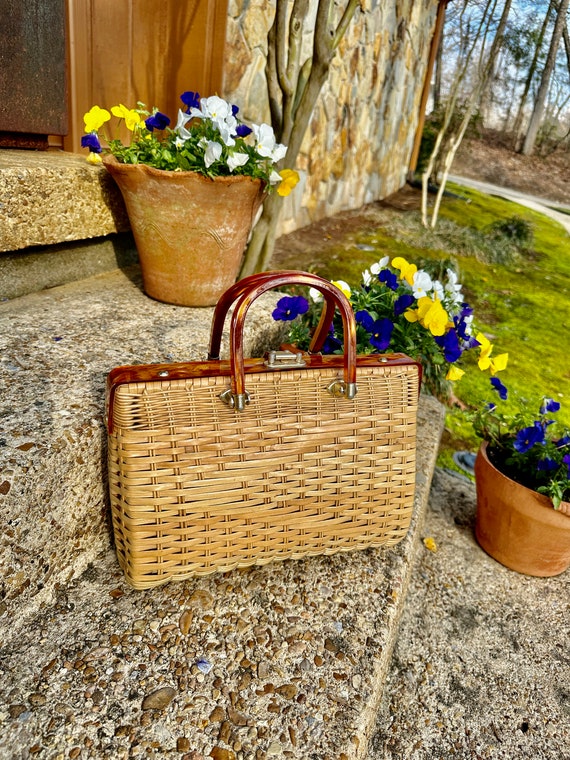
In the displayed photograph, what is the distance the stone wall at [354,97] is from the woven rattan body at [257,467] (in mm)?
2065

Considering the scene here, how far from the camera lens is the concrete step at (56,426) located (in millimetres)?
1011

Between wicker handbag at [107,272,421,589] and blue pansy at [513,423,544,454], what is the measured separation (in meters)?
0.54

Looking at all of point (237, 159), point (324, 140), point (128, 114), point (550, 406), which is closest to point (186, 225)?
point (237, 159)

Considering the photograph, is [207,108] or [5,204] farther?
[207,108]

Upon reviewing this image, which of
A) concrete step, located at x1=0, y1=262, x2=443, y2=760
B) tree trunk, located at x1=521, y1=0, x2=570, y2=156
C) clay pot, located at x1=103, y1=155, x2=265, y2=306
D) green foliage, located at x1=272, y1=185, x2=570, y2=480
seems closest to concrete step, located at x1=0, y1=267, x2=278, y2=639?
concrete step, located at x1=0, y1=262, x2=443, y2=760

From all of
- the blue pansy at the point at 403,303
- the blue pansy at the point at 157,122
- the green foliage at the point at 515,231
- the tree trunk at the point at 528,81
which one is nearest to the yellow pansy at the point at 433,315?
the blue pansy at the point at 403,303

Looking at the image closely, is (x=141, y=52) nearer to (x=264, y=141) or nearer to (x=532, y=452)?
(x=264, y=141)

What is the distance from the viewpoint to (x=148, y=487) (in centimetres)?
104

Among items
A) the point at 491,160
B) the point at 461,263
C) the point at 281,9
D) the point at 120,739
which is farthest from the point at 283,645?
the point at 491,160

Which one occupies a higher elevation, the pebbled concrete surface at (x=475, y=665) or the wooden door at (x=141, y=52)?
the wooden door at (x=141, y=52)

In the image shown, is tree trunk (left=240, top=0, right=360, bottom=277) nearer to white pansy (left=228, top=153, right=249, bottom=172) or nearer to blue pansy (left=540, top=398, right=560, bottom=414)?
white pansy (left=228, top=153, right=249, bottom=172)

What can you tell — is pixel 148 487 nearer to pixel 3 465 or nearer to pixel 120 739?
pixel 3 465

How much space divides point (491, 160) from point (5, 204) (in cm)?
1574

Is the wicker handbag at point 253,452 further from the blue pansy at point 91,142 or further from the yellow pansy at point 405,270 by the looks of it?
the blue pansy at point 91,142
